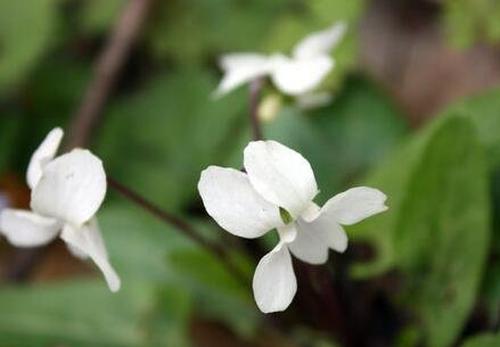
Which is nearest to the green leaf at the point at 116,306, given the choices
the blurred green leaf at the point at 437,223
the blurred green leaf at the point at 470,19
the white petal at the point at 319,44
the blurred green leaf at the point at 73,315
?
the blurred green leaf at the point at 73,315

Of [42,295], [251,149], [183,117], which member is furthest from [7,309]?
[251,149]

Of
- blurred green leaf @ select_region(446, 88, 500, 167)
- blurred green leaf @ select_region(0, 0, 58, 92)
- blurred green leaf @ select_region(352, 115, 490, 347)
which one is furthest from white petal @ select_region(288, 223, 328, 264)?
blurred green leaf @ select_region(0, 0, 58, 92)

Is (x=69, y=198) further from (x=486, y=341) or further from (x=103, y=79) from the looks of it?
(x=103, y=79)

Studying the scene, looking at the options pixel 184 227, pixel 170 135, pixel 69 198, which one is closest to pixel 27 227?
pixel 69 198

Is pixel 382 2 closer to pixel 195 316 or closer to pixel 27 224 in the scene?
pixel 195 316

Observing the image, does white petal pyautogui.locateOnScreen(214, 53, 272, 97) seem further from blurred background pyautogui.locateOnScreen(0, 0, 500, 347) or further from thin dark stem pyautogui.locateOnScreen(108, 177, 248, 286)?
thin dark stem pyautogui.locateOnScreen(108, 177, 248, 286)

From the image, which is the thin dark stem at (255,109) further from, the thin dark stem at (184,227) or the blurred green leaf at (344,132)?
the blurred green leaf at (344,132)

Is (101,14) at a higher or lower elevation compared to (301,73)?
lower
